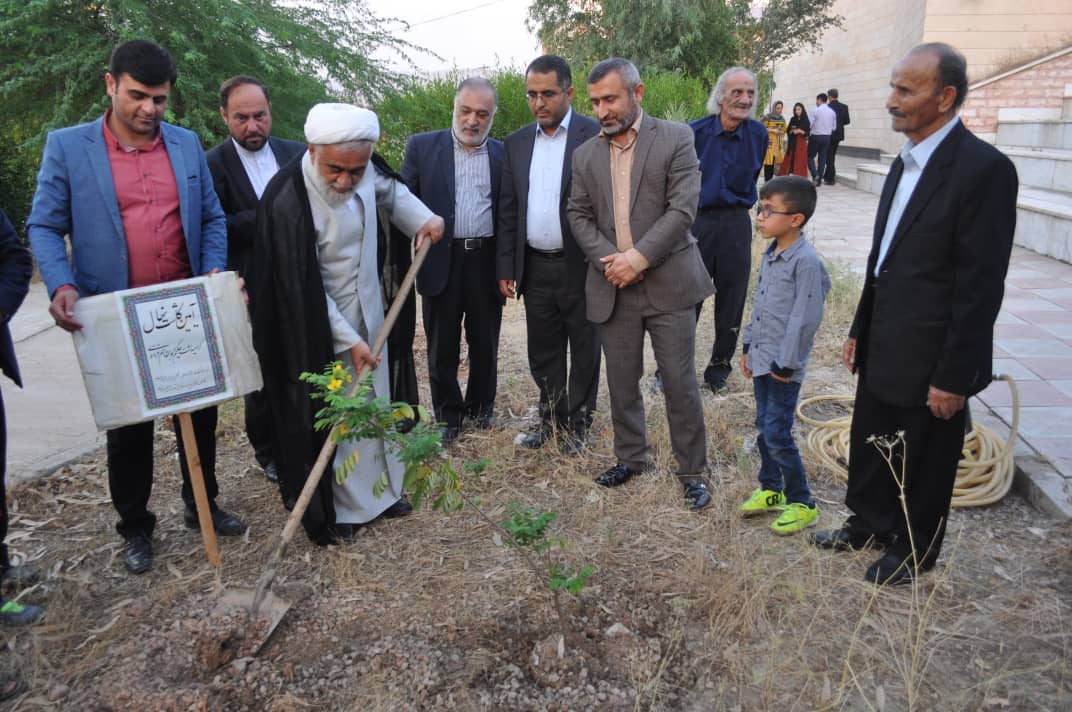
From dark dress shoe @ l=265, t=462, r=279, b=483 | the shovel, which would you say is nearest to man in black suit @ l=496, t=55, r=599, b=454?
dark dress shoe @ l=265, t=462, r=279, b=483

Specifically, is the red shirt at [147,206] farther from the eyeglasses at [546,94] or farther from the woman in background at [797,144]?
the woman in background at [797,144]

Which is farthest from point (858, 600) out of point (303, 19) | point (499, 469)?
point (303, 19)

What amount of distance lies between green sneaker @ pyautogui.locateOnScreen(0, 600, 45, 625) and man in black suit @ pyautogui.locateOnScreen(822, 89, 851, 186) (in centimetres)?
1583

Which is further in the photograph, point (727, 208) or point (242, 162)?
point (727, 208)

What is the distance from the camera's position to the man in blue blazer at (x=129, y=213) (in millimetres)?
2992

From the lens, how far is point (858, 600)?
2.96 m

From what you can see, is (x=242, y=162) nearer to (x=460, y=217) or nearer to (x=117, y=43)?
(x=460, y=217)

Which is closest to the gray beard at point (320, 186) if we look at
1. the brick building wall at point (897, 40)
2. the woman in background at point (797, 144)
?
the woman in background at point (797, 144)

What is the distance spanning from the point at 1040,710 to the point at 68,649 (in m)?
3.21

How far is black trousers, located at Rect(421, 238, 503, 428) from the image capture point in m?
4.45

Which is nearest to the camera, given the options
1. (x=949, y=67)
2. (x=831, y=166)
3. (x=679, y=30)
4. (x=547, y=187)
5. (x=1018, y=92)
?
(x=949, y=67)

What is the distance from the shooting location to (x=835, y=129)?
16.1 metres

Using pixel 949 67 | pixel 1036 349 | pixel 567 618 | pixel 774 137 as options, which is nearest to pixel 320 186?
pixel 567 618

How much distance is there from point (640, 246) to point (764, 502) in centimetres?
127
